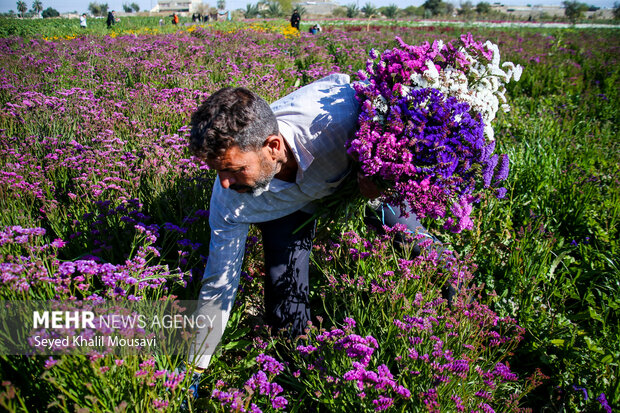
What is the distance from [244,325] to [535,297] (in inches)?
78.3

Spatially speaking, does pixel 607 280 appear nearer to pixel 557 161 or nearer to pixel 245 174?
pixel 557 161

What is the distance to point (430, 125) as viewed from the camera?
181 cm

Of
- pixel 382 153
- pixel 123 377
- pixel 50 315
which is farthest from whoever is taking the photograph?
pixel 382 153

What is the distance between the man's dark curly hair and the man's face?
0.10 ft

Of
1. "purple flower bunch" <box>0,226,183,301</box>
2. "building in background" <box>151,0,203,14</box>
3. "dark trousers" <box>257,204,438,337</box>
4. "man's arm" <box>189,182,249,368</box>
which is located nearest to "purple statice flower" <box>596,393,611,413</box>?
"dark trousers" <box>257,204,438,337</box>

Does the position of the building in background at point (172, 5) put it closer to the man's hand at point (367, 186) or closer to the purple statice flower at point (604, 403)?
the man's hand at point (367, 186)

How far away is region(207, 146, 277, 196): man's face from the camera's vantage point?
1780mm

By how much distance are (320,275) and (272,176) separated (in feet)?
4.09

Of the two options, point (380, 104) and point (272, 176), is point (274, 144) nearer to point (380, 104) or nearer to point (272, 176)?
point (272, 176)

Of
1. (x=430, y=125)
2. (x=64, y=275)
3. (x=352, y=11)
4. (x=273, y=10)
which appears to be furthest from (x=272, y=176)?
(x=352, y=11)

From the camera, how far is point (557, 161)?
4.05 metres

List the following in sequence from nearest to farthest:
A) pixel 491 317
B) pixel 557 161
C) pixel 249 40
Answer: pixel 491 317 → pixel 557 161 → pixel 249 40

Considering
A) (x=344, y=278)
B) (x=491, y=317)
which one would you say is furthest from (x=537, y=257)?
(x=344, y=278)

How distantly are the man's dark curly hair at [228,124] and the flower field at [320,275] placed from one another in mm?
578
